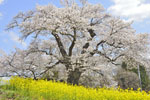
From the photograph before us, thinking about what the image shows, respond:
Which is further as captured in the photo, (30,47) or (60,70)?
(60,70)

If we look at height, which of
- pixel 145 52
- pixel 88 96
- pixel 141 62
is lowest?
pixel 88 96

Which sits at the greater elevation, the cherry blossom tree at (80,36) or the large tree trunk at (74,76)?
the cherry blossom tree at (80,36)

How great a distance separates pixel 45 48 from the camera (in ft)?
50.6

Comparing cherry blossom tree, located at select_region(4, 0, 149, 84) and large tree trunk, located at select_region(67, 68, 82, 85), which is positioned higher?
cherry blossom tree, located at select_region(4, 0, 149, 84)

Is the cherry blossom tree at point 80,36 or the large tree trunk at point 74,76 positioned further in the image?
the large tree trunk at point 74,76

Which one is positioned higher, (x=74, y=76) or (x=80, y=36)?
(x=80, y=36)

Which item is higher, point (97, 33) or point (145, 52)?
point (97, 33)

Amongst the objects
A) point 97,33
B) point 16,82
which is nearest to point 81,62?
point 97,33

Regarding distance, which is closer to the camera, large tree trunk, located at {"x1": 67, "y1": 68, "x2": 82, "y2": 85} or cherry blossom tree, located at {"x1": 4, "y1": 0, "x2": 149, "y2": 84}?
cherry blossom tree, located at {"x1": 4, "y1": 0, "x2": 149, "y2": 84}

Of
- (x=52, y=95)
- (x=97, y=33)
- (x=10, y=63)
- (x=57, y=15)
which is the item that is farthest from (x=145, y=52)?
(x=10, y=63)

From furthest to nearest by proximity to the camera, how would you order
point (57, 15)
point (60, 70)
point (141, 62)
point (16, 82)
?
1. point (60, 70)
2. point (141, 62)
3. point (57, 15)
4. point (16, 82)

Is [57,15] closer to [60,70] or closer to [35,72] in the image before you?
[35,72]

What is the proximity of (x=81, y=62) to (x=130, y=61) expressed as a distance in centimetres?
463

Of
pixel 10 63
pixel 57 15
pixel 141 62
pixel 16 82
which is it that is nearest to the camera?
pixel 16 82
